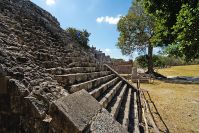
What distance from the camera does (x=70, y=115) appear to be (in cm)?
309

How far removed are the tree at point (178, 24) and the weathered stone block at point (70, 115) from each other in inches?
259

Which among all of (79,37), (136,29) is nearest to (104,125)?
(79,37)

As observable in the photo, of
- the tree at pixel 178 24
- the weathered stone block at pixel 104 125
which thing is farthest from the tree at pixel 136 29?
the weathered stone block at pixel 104 125

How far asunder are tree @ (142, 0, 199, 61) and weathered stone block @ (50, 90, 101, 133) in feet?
21.6

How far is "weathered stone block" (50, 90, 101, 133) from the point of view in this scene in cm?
300

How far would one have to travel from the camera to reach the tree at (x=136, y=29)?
Result: 33475 mm

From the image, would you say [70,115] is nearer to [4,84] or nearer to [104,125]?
[104,125]

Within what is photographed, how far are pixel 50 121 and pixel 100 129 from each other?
2.58ft

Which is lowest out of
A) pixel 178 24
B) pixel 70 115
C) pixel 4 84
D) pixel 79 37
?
pixel 70 115

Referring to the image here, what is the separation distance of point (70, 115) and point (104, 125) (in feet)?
2.37

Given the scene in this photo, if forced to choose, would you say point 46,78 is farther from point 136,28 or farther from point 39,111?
point 136,28

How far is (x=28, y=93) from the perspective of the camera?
10.8ft

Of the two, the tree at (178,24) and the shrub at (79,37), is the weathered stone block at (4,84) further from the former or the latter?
the shrub at (79,37)

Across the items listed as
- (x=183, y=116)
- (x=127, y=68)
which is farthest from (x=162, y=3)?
(x=127, y=68)
